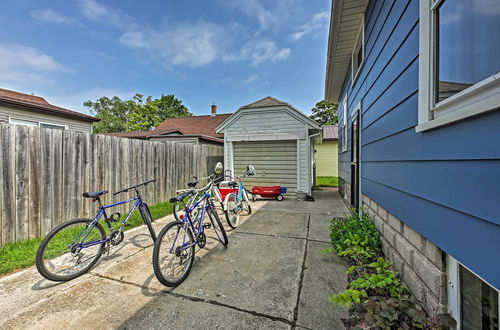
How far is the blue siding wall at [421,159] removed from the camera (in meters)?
0.89

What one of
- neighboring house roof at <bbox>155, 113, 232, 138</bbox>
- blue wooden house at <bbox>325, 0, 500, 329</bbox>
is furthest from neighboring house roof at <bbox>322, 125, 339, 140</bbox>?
blue wooden house at <bbox>325, 0, 500, 329</bbox>

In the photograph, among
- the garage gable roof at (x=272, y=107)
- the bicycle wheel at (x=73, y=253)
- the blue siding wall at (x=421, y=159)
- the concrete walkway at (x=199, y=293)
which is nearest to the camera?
the blue siding wall at (x=421, y=159)

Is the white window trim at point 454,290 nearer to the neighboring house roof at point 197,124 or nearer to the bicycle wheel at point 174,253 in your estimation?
the bicycle wheel at point 174,253

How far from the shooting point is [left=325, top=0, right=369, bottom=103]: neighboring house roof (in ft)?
11.0

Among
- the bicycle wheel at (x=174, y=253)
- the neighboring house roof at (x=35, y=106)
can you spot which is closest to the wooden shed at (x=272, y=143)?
the bicycle wheel at (x=174, y=253)

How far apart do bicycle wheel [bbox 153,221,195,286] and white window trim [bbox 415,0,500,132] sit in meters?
2.39

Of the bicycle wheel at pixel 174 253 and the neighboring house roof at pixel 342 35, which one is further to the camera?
the neighboring house roof at pixel 342 35

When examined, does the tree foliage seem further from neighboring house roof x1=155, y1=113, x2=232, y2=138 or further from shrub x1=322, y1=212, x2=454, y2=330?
shrub x1=322, y1=212, x2=454, y2=330

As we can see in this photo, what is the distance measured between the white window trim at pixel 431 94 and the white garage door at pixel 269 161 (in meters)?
5.61

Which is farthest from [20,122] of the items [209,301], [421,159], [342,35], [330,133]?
[330,133]

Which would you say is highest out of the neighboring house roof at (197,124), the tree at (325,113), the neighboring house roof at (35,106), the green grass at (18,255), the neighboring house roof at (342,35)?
the tree at (325,113)

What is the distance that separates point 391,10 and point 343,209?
4.37 meters

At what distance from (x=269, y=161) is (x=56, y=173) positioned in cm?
563

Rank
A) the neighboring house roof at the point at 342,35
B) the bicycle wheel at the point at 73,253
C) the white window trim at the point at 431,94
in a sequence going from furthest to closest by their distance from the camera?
1. the neighboring house roof at the point at 342,35
2. the bicycle wheel at the point at 73,253
3. the white window trim at the point at 431,94
